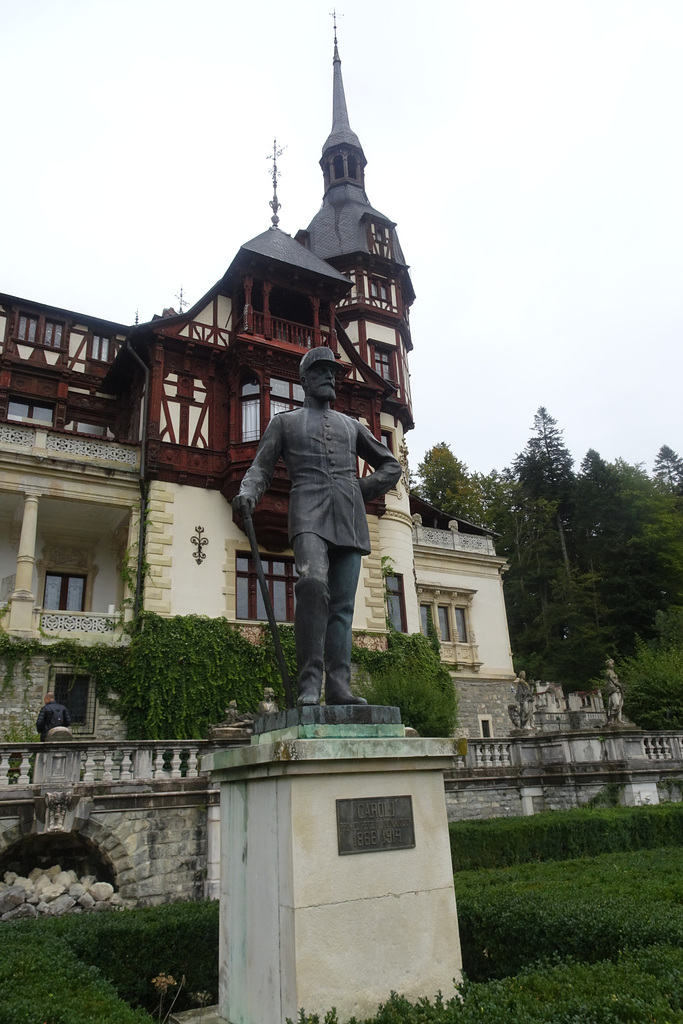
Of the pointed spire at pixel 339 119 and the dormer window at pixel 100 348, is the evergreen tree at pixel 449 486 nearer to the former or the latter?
the pointed spire at pixel 339 119

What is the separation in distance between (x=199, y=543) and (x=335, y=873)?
18171 mm

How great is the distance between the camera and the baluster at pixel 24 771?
1227cm

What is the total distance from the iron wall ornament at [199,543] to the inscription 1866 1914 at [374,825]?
57.8ft

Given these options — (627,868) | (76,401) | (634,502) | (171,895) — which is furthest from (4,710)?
(634,502)

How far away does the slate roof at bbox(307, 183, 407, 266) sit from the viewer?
34188 mm

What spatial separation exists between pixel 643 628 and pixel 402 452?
862 inches

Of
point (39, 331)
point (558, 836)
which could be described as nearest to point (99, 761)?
point (558, 836)

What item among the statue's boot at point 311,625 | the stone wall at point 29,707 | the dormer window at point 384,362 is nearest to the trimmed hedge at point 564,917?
the statue's boot at point 311,625

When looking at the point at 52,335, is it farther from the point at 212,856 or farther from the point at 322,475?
the point at 322,475

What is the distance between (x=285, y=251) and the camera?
26312mm

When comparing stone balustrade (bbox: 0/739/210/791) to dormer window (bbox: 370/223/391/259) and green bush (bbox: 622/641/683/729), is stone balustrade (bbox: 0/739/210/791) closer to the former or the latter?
green bush (bbox: 622/641/683/729)

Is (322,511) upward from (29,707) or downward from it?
downward

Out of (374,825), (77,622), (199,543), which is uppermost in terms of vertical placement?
(199,543)

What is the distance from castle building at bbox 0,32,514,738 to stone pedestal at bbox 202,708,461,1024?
52.0 feet
